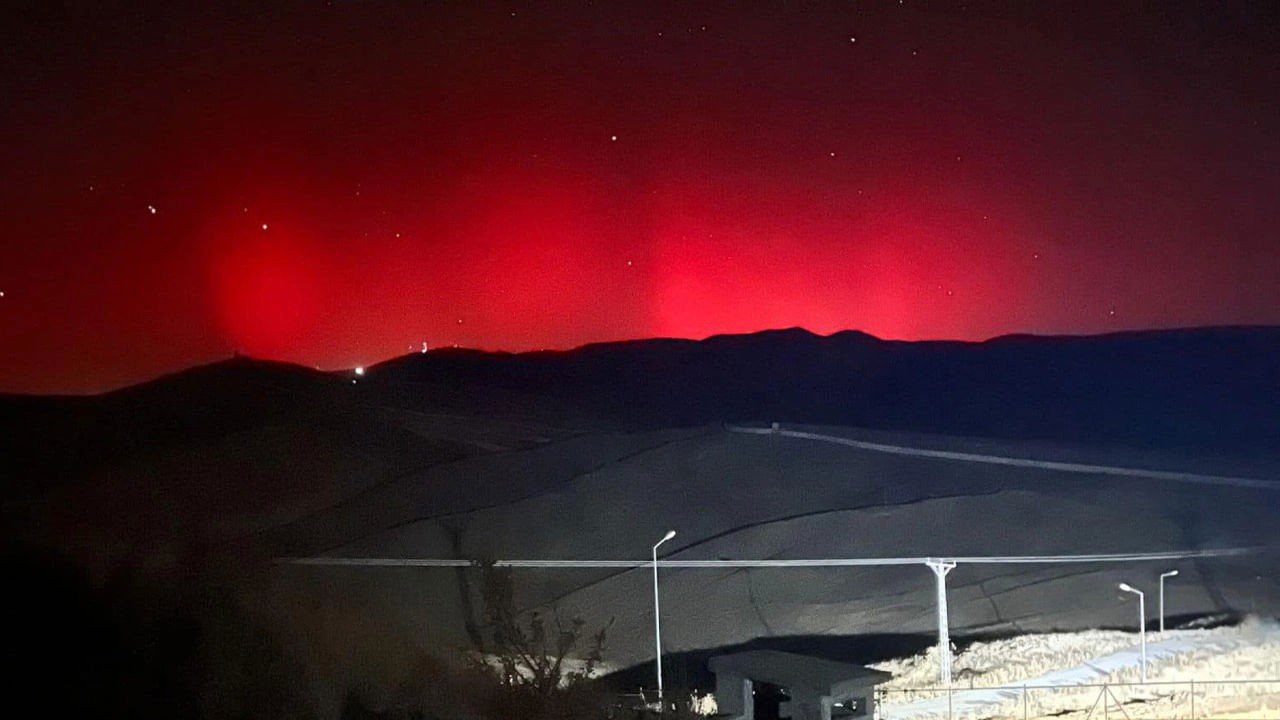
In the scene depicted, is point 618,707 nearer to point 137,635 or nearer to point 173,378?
point 137,635

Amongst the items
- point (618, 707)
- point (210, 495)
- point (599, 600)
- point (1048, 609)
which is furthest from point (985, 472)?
point (210, 495)

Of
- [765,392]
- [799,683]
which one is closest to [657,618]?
[799,683]

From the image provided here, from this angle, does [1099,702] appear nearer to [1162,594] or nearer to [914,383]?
[1162,594]

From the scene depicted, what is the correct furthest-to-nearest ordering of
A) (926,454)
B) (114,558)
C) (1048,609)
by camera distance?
1. (926,454)
2. (1048,609)
3. (114,558)

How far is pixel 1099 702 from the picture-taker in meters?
4.24

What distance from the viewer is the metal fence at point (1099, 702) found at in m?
4.01

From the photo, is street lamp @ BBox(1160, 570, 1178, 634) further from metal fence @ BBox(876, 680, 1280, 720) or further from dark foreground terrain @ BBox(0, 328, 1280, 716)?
metal fence @ BBox(876, 680, 1280, 720)

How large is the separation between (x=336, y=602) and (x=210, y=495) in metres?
1.84

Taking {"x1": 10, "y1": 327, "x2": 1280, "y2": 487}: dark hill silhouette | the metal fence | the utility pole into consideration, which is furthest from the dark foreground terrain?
the metal fence

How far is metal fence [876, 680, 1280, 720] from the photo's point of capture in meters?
4.01

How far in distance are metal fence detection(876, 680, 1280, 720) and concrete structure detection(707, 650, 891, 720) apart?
0.36m

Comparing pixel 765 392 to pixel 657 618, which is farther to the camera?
pixel 765 392

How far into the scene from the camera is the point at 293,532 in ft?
21.0

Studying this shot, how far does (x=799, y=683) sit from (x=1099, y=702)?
136 centimetres
